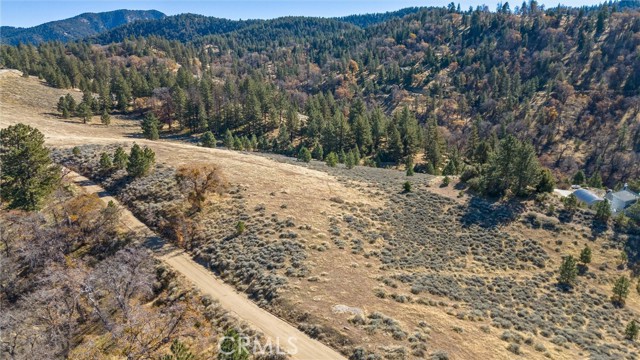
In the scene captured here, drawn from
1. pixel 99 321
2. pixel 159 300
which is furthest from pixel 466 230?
pixel 99 321

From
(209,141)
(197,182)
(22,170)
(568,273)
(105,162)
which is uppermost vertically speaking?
(22,170)

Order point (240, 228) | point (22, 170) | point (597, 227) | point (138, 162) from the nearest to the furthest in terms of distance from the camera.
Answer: point (240, 228) < point (22, 170) < point (597, 227) < point (138, 162)

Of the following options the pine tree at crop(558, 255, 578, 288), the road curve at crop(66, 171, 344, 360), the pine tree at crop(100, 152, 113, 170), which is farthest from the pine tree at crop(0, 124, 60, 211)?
the pine tree at crop(558, 255, 578, 288)

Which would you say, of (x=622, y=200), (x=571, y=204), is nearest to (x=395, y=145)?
(x=571, y=204)

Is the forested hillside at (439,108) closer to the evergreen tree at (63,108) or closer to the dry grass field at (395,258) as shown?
the evergreen tree at (63,108)

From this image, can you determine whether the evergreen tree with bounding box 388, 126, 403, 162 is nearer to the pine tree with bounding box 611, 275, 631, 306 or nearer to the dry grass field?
the dry grass field

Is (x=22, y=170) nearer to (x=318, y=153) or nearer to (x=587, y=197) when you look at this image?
(x=318, y=153)

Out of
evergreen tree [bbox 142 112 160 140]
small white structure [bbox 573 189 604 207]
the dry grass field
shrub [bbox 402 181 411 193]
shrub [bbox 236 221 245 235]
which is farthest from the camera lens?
evergreen tree [bbox 142 112 160 140]
